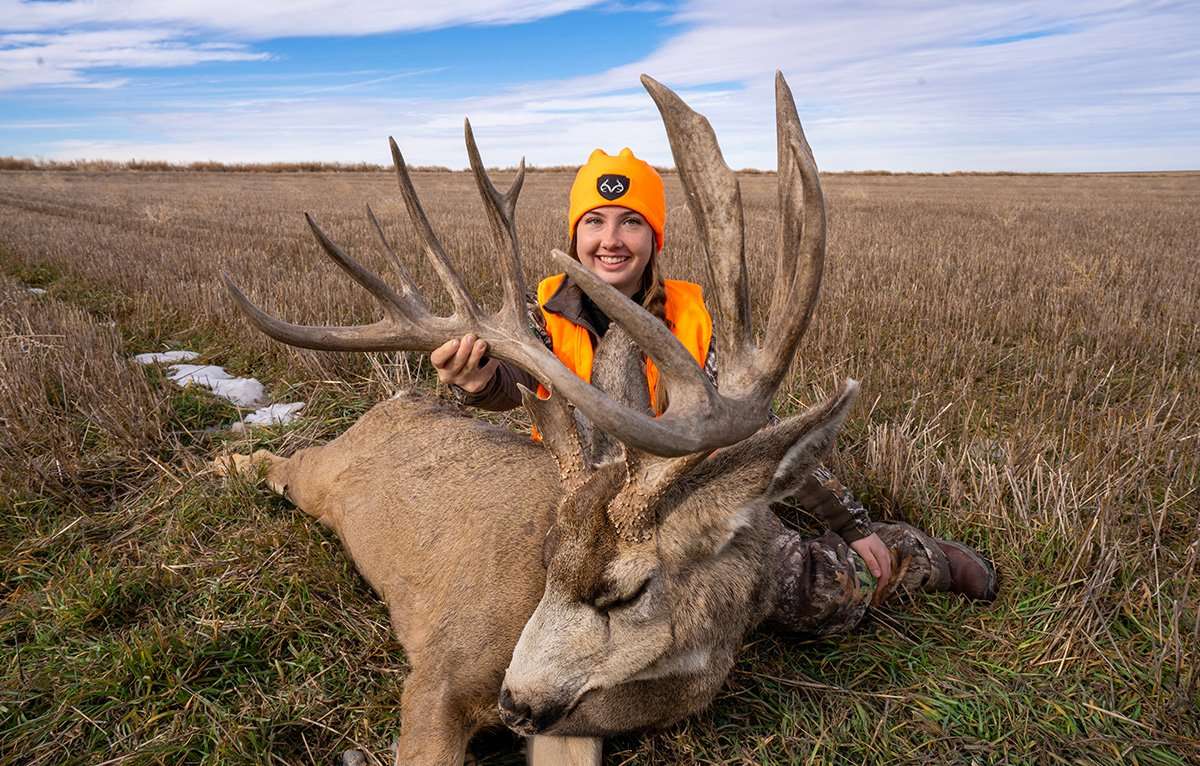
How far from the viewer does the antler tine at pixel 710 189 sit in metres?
2.10

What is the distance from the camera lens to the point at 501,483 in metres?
3.32

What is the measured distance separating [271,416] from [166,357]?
1863 millimetres

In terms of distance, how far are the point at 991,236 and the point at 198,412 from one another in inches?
518

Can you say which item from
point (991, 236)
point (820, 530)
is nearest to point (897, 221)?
point (991, 236)

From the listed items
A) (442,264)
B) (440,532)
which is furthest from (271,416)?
(442,264)

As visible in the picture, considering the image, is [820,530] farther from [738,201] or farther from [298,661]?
[298,661]

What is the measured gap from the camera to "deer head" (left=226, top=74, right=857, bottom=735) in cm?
204

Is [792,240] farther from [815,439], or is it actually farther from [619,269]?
[619,269]

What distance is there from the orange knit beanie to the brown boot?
2.07 m

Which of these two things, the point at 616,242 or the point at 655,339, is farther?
the point at 616,242

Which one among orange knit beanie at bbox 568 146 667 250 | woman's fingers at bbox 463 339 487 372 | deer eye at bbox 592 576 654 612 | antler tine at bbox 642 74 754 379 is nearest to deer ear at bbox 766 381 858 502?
antler tine at bbox 642 74 754 379

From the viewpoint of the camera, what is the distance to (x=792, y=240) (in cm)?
215

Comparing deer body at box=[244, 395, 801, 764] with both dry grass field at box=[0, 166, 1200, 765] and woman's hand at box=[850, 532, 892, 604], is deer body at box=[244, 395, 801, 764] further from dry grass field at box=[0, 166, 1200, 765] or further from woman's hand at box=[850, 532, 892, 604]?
woman's hand at box=[850, 532, 892, 604]

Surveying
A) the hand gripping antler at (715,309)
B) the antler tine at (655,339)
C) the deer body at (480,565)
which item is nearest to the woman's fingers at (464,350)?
the hand gripping antler at (715,309)
